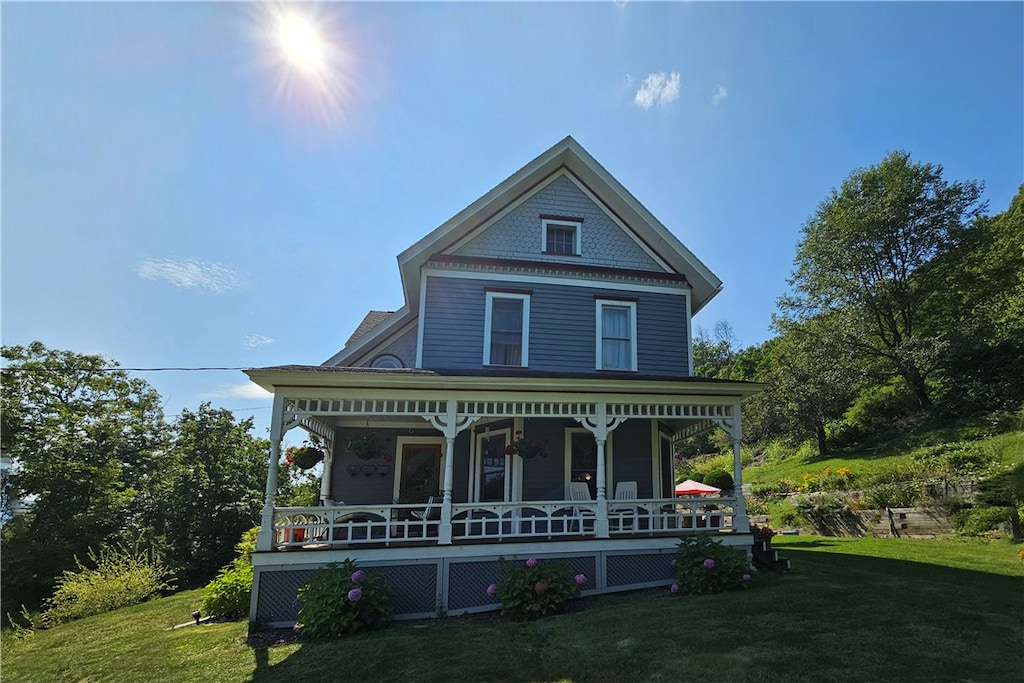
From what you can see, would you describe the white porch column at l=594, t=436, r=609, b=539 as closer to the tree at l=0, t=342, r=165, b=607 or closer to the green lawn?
the green lawn

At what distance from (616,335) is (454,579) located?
6842 mm

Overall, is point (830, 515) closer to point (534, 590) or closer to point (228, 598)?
point (534, 590)

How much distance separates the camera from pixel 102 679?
23.5ft

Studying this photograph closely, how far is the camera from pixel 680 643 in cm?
632

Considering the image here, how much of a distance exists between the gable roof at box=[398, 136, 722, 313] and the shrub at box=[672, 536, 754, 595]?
6868 mm

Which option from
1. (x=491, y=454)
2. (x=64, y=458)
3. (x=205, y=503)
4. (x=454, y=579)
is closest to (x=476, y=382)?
(x=491, y=454)

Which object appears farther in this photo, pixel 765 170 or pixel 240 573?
pixel 765 170

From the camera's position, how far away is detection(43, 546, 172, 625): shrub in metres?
13.3

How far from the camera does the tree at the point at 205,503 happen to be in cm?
1888

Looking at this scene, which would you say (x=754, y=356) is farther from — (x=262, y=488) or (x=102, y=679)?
(x=102, y=679)

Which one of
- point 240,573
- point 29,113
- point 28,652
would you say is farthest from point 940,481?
point 29,113

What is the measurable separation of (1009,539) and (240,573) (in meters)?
17.0

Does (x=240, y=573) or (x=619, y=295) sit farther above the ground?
(x=619, y=295)

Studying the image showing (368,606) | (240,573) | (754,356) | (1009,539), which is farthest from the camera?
(754,356)
